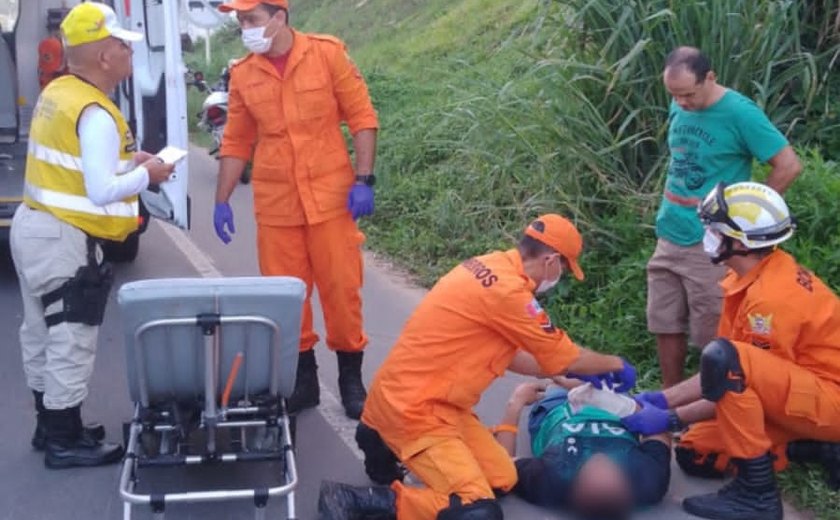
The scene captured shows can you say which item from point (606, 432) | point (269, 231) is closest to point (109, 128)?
point (269, 231)

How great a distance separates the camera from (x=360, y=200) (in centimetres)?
550

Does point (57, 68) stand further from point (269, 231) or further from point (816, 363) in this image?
point (816, 363)

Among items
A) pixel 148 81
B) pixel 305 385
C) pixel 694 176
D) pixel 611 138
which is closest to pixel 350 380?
pixel 305 385

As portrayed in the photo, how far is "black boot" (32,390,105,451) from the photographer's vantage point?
17.0 ft

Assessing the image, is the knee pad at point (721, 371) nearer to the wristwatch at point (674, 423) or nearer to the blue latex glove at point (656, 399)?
the wristwatch at point (674, 423)

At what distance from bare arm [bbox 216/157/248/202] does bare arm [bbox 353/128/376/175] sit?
55 cm

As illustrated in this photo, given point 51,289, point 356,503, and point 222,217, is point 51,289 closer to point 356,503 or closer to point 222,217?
point 222,217

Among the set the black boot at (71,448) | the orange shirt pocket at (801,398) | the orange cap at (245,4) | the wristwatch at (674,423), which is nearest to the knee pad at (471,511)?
the wristwatch at (674,423)

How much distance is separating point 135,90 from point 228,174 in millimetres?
2070

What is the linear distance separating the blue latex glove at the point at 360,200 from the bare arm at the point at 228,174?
0.60m

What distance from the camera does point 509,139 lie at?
26.5 ft

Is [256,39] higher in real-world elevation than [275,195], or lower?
higher

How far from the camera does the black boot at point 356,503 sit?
4477 millimetres

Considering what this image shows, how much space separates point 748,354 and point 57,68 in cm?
635
